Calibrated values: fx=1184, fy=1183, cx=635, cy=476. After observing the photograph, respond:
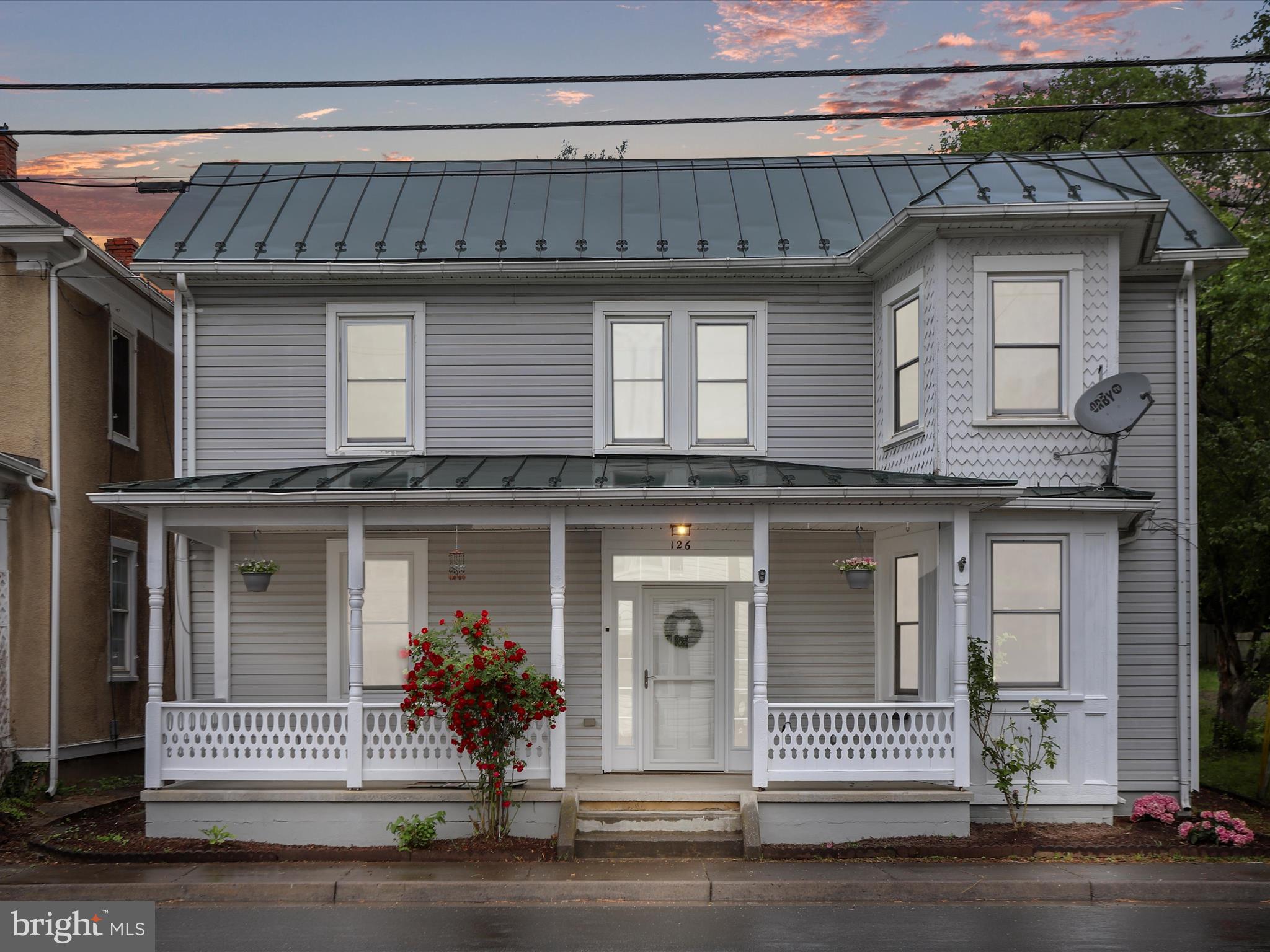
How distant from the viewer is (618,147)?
30.9 meters

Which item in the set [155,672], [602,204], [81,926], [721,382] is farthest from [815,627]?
[81,926]

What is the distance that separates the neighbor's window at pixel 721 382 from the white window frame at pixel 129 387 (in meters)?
7.77

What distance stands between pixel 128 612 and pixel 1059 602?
12.0 meters

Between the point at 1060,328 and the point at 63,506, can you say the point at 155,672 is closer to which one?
the point at 63,506

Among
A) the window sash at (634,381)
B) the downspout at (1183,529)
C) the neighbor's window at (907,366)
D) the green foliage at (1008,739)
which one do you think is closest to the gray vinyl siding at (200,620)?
the window sash at (634,381)

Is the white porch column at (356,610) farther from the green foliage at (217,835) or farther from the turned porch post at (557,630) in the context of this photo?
the turned porch post at (557,630)

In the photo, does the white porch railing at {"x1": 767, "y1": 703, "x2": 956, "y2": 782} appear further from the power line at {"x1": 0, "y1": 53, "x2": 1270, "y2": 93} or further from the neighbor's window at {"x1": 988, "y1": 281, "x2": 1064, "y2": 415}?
the power line at {"x1": 0, "y1": 53, "x2": 1270, "y2": 93}

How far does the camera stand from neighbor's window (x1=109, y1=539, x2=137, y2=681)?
51.4 ft

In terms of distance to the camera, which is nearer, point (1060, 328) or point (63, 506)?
point (1060, 328)

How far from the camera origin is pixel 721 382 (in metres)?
14.0

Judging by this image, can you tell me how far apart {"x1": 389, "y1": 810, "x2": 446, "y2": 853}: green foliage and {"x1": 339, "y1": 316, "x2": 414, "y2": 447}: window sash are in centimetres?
454

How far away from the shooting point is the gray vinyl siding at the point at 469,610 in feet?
44.8

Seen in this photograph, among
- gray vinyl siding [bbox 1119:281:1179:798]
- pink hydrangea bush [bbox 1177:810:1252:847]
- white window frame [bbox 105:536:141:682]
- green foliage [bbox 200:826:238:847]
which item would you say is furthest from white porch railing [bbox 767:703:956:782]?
white window frame [bbox 105:536:141:682]

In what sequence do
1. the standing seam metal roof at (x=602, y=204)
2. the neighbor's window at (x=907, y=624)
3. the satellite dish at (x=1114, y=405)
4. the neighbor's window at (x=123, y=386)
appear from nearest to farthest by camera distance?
the satellite dish at (x=1114, y=405)
the neighbor's window at (x=907, y=624)
the standing seam metal roof at (x=602, y=204)
the neighbor's window at (x=123, y=386)
